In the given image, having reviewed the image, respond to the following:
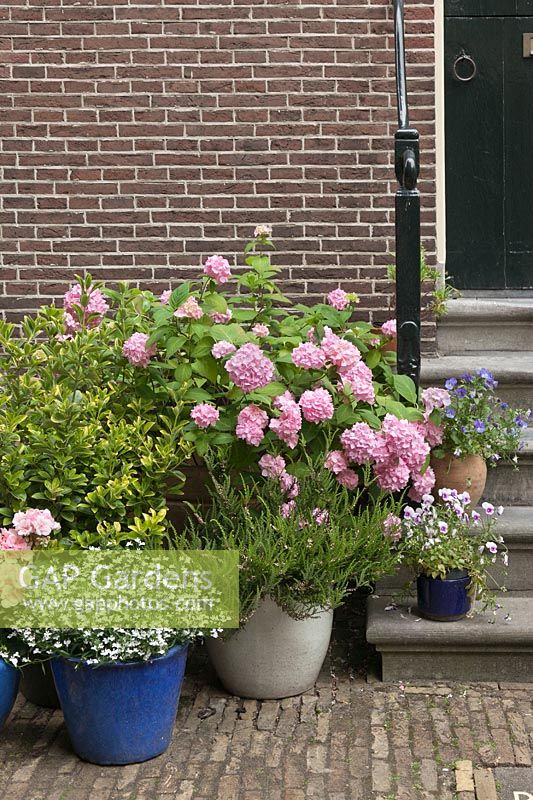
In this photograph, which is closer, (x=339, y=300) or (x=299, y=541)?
(x=299, y=541)

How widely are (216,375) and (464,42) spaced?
245 centimetres

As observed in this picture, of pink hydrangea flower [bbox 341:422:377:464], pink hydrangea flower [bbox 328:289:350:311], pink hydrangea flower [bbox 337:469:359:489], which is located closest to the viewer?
pink hydrangea flower [bbox 341:422:377:464]

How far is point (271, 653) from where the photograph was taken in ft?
13.2

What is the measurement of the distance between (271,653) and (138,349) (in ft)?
3.86

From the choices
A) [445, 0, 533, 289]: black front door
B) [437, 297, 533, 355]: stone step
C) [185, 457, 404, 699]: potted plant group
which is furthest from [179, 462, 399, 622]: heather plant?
[445, 0, 533, 289]: black front door

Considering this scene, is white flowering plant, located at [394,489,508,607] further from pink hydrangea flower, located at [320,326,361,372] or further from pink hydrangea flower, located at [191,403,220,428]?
pink hydrangea flower, located at [191,403,220,428]

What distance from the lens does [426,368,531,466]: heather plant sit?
14.2 ft

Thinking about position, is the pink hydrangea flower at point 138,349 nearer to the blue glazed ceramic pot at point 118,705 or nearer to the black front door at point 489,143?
the blue glazed ceramic pot at point 118,705

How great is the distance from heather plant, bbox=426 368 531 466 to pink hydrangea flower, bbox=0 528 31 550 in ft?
5.22

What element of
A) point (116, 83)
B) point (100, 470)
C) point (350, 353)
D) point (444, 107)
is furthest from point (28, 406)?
point (444, 107)

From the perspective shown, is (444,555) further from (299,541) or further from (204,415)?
(204,415)

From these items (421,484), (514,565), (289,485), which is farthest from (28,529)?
(514,565)

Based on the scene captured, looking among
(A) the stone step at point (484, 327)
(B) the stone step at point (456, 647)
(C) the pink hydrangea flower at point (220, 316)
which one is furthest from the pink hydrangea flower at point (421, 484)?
(A) the stone step at point (484, 327)

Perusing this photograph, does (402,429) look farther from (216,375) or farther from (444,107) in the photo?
(444,107)
